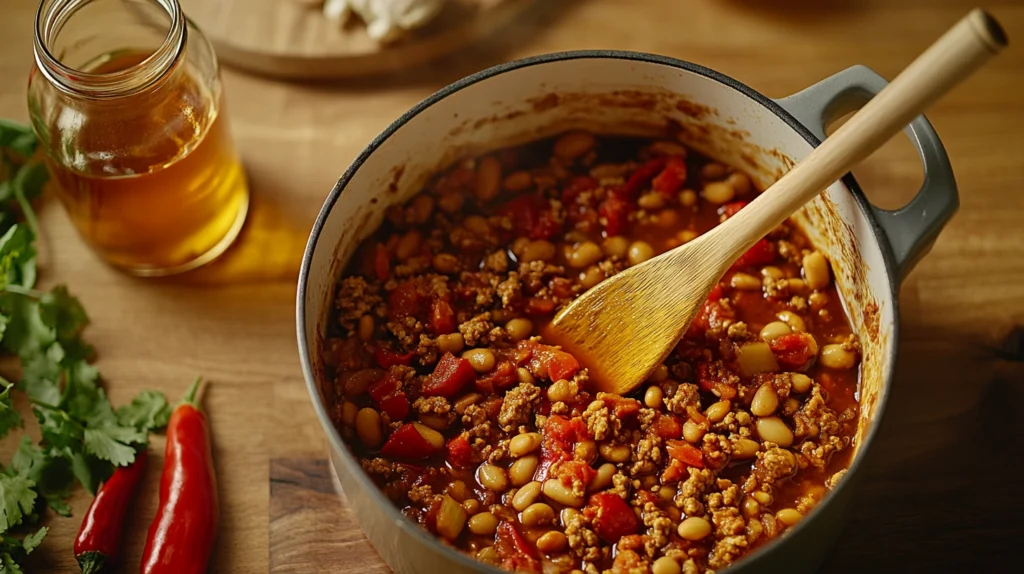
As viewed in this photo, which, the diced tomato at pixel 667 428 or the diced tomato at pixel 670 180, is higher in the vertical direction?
the diced tomato at pixel 670 180

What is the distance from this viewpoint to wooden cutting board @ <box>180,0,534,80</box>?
2.77 m

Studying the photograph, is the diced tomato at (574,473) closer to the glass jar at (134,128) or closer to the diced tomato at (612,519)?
the diced tomato at (612,519)

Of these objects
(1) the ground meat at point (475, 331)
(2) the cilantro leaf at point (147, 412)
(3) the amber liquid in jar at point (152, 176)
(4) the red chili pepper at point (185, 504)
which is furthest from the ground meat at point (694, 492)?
(3) the amber liquid in jar at point (152, 176)

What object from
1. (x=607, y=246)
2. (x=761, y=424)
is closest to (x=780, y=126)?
(x=607, y=246)

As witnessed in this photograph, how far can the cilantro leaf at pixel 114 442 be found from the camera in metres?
2.24

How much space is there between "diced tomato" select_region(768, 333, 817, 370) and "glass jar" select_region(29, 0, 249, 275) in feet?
4.36

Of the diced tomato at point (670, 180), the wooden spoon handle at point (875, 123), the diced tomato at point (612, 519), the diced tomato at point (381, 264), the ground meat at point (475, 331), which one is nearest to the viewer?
the wooden spoon handle at point (875, 123)

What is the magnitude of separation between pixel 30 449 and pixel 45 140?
Result: 2.19 ft

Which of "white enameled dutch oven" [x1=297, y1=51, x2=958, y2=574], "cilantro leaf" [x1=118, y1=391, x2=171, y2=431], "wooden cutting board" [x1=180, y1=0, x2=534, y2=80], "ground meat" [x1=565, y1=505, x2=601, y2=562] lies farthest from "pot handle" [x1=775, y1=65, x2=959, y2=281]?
"cilantro leaf" [x1=118, y1=391, x2=171, y2=431]

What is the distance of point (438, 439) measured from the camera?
2.14 m

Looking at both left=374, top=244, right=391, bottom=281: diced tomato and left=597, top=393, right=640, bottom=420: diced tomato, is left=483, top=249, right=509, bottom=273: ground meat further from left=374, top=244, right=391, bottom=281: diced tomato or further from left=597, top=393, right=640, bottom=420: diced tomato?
left=597, top=393, right=640, bottom=420: diced tomato

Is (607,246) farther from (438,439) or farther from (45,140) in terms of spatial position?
(45,140)

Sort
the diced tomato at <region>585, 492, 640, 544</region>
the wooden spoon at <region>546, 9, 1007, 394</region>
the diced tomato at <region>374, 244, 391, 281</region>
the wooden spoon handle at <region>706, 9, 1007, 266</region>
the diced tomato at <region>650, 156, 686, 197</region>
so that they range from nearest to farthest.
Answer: the wooden spoon handle at <region>706, 9, 1007, 266</region>
the wooden spoon at <region>546, 9, 1007, 394</region>
the diced tomato at <region>585, 492, 640, 544</region>
the diced tomato at <region>374, 244, 391, 281</region>
the diced tomato at <region>650, 156, 686, 197</region>

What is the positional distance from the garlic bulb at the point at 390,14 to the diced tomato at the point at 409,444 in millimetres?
1111
